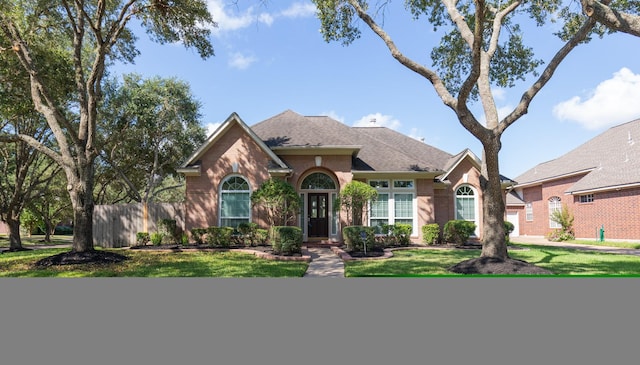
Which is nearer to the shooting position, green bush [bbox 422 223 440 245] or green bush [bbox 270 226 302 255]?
green bush [bbox 270 226 302 255]

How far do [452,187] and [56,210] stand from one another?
32.5m

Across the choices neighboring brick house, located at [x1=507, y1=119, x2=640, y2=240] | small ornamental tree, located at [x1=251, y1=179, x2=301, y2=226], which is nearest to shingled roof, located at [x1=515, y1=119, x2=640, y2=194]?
neighboring brick house, located at [x1=507, y1=119, x2=640, y2=240]

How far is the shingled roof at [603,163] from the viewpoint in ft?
68.6

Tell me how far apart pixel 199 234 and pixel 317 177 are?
20.1ft

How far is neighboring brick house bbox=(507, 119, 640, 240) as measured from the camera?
2017 centimetres

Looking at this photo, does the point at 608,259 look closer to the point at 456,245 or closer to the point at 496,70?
the point at 456,245

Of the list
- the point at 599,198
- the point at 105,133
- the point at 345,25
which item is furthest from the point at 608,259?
the point at 105,133

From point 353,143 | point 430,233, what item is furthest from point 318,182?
point 430,233

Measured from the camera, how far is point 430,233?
674 inches

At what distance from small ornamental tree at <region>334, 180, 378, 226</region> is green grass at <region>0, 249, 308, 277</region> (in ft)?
15.3

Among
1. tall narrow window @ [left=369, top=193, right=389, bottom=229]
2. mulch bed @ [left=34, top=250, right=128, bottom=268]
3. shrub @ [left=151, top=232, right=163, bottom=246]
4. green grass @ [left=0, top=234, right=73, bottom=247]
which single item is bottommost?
green grass @ [left=0, top=234, right=73, bottom=247]

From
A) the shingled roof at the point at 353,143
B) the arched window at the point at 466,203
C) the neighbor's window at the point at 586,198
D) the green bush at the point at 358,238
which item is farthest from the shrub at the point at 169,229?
the neighbor's window at the point at 586,198

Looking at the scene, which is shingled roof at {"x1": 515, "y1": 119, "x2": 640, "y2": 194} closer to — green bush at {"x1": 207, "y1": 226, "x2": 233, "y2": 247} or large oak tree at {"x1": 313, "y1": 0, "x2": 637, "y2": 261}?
large oak tree at {"x1": 313, "y1": 0, "x2": 637, "y2": 261}

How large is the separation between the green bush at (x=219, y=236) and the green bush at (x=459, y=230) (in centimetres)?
1023
